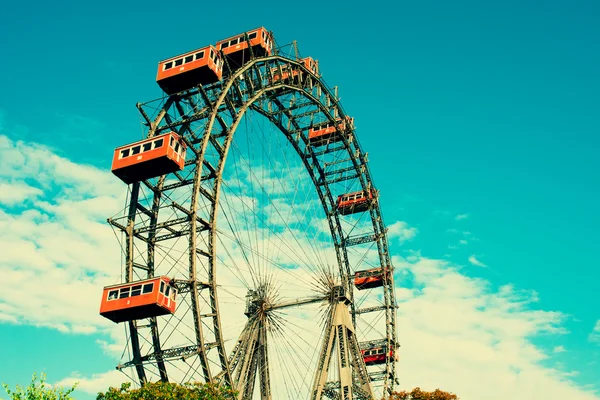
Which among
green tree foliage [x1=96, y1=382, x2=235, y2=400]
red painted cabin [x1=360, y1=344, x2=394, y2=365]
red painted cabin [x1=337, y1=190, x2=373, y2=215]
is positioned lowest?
green tree foliage [x1=96, y1=382, x2=235, y2=400]

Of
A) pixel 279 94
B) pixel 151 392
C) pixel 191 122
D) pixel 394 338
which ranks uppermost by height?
pixel 279 94

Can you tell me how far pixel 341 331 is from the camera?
36719 millimetres

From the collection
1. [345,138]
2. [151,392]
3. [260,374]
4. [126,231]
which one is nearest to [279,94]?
[345,138]

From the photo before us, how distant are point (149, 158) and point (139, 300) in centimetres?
670

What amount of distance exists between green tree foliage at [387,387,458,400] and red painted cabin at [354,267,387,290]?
703 inches

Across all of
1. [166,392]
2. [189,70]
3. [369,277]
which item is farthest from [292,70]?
[166,392]

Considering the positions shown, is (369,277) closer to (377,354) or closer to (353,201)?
(377,354)

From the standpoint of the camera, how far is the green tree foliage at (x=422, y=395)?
32.9 metres

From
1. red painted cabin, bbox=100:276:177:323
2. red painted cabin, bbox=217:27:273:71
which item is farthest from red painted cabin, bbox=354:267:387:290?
red painted cabin, bbox=100:276:177:323

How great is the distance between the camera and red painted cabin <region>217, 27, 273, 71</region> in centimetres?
3581

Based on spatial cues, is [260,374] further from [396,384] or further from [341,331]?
[396,384]

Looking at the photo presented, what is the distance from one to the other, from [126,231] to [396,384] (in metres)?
29.1

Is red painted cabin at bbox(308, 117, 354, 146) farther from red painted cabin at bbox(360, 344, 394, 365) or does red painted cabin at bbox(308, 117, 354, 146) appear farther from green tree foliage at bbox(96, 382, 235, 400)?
green tree foliage at bbox(96, 382, 235, 400)

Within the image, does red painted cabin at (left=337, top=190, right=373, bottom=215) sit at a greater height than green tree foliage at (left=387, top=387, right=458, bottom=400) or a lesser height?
greater
